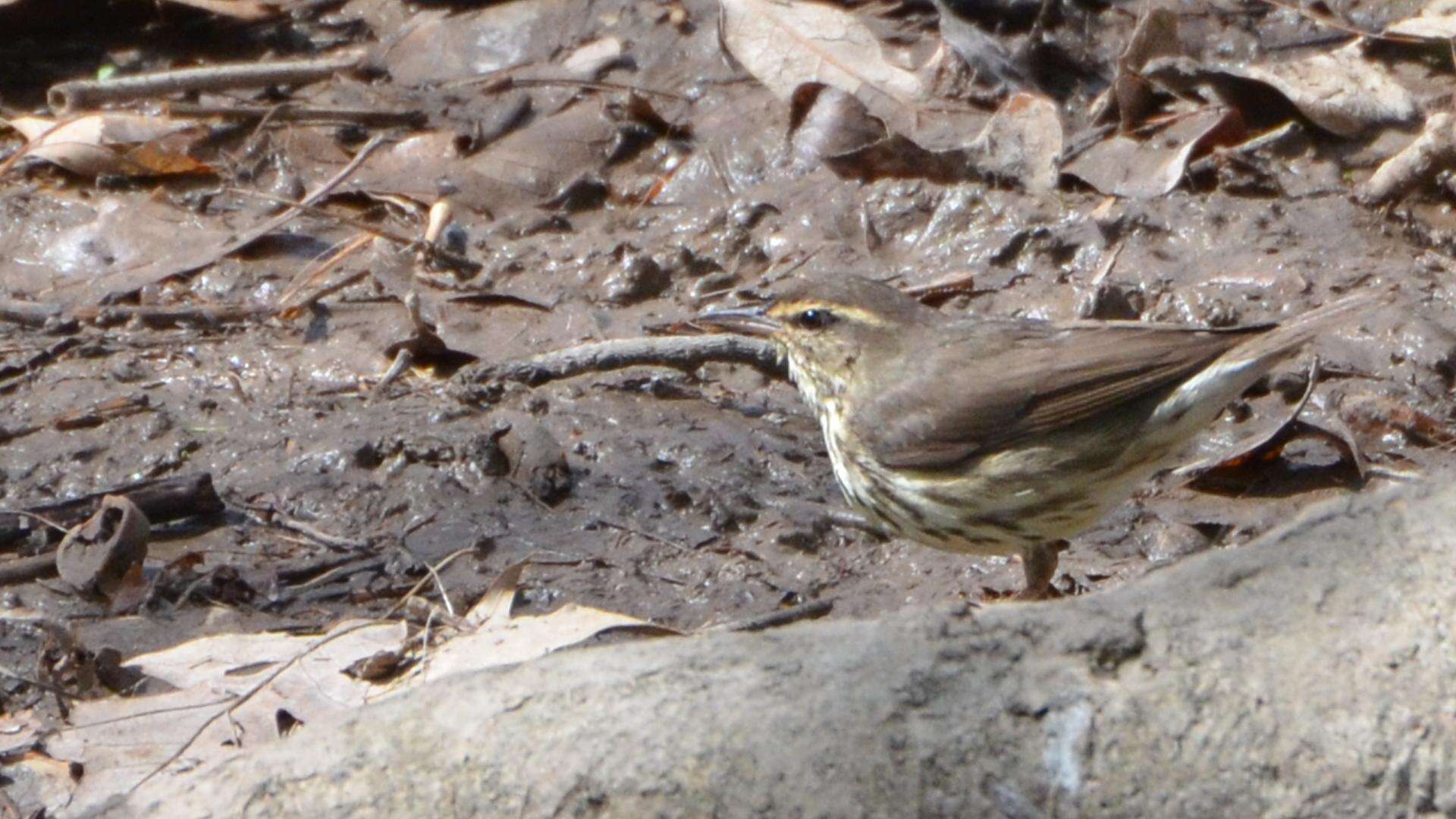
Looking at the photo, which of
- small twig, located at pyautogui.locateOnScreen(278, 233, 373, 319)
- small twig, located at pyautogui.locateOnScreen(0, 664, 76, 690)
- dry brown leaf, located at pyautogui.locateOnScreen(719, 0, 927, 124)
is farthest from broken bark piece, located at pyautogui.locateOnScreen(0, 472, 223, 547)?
dry brown leaf, located at pyautogui.locateOnScreen(719, 0, 927, 124)

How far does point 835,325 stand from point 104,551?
233 cm

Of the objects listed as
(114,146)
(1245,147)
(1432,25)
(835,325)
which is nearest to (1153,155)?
Result: (1245,147)

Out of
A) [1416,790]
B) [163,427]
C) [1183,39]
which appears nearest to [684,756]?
[1416,790]

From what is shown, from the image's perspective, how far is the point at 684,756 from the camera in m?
2.91

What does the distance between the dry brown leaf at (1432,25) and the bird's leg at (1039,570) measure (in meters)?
3.45

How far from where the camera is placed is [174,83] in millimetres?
8430

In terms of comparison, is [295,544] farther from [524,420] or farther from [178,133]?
[178,133]

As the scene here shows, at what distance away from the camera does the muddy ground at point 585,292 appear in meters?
5.56

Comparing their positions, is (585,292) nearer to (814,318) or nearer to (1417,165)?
(814,318)

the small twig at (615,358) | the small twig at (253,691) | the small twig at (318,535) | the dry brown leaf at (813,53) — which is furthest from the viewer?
the dry brown leaf at (813,53)

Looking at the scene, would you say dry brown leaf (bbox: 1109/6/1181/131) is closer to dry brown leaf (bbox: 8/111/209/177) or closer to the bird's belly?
the bird's belly

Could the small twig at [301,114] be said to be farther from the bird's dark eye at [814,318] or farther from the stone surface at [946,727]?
the stone surface at [946,727]

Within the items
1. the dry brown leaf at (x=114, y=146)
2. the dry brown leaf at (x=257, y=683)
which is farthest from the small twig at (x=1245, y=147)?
the dry brown leaf at (x=114, y=146)

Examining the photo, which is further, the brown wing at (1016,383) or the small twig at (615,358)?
the small twig at (615,358)
